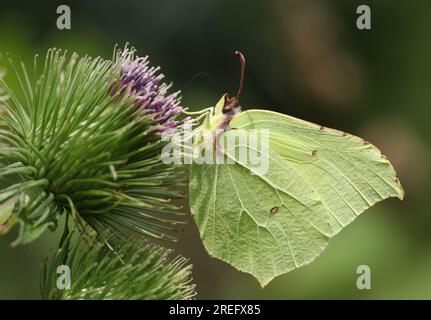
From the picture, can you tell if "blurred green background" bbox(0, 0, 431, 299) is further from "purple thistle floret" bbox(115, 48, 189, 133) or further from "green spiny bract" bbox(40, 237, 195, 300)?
"green spiny bract" bbox(40, 237, 195, 300)

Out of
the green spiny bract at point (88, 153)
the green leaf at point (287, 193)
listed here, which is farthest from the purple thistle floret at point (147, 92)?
the green leaf at point (287, 193)

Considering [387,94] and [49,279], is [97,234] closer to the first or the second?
[49,279]

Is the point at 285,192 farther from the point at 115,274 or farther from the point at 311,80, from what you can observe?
the point at 311,80

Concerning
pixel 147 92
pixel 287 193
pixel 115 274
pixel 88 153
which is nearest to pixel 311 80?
pixel 287 193

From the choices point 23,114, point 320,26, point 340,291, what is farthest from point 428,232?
point 23,114

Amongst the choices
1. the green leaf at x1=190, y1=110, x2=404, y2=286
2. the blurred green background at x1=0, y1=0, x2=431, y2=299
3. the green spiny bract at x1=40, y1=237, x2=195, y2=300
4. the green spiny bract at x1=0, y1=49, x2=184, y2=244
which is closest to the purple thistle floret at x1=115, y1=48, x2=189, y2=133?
the green spiny bract at x1=0, y1=49, x2=184, y2=244
